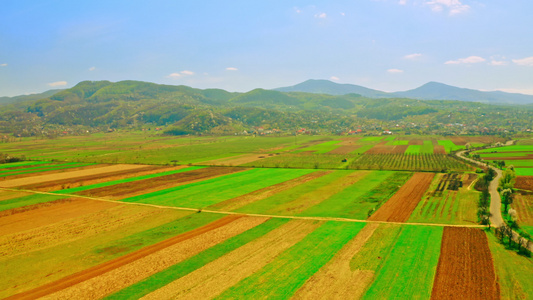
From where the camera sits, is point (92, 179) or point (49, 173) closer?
point (92, 179)

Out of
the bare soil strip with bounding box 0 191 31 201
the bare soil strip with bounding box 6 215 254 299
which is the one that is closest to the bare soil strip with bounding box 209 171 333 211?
the bare soil strip with bounding box 6 215 254 299

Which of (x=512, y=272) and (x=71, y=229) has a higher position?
(x=71, y=229)

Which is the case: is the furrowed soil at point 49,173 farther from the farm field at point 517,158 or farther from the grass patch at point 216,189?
the farm field at point 517,158

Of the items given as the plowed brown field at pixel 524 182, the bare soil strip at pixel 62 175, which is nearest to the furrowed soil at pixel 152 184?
the bare soil strip at pixel 62 175

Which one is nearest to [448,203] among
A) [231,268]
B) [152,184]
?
[231,268]

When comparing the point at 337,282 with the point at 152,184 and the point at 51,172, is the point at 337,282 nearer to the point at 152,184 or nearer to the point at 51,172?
the point at 152,184

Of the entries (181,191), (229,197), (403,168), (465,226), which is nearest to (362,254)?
(465,226)
